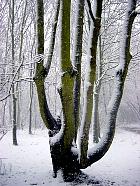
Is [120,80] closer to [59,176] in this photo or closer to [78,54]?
[78,54]

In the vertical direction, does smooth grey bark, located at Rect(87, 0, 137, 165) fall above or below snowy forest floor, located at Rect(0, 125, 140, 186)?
above

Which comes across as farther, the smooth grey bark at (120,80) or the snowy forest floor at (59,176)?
the snowy forest floor at (59,176)

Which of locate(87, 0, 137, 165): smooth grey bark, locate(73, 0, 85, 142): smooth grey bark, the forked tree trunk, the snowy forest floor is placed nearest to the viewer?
the forked tree trunk

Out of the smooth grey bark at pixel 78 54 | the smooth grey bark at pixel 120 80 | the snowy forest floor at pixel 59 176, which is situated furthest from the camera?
the smooth grey bark at pixel 78 54

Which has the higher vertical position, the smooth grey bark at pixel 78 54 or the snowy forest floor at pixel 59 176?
the smooth grey bark at pixel 78 54

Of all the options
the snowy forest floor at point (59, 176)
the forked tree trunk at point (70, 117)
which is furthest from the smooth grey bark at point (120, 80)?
the snowy forest floor at point (59, 176)

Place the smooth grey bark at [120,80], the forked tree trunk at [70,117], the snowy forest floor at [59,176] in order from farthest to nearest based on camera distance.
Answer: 1. the snowy forest floor at [59,176]
2. the smooth grey bark at [120,80]
3. the forked tree trunk at [70,117]

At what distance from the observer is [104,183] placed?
7484 mm

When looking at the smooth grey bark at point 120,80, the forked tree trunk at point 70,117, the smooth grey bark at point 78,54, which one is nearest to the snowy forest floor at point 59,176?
the forked tree trunk at point 70,117

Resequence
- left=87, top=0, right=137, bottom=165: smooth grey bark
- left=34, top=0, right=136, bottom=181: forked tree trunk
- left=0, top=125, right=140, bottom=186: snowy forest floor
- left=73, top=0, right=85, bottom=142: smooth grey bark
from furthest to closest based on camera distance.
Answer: left=73, top=0, right=85, bottom=142: smooth grey bark < left=0, top=125, right=140, bottom=186: snowy forest floor < left=87, top=0, right=137, bottom=165: smooth grey bark < left=34, top=0, right=136, bottom=181: forked tree trunk

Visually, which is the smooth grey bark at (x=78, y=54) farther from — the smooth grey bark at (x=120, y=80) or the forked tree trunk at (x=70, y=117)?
the smooth grey bark at (x=120, y=80)

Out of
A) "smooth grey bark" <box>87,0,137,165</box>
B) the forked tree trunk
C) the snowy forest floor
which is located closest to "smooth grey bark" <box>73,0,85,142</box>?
the forked tree trunk

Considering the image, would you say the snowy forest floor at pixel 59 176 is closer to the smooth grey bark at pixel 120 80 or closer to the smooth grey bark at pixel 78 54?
the smooth grey bark at pixel 120 80

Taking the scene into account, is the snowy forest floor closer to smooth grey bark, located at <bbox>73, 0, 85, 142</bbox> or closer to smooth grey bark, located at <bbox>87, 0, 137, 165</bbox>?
smooth grey bark, located at <bbox>87, 0, 137, 165</bbox>
